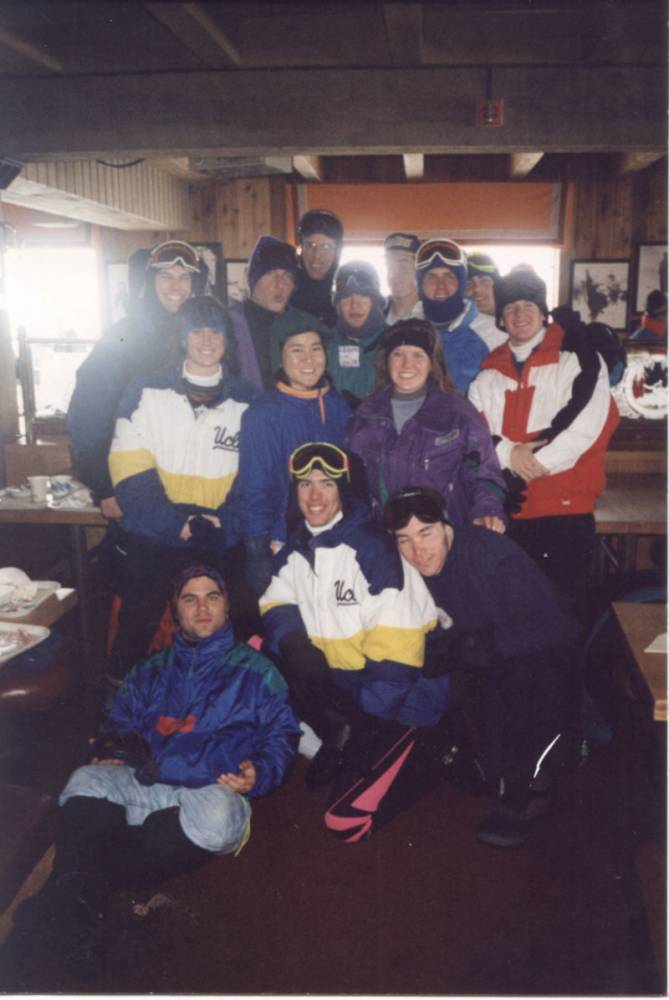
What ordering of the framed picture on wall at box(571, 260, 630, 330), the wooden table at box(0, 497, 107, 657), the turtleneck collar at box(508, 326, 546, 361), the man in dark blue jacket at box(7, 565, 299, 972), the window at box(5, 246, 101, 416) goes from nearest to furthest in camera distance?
the man in dark blue jacket at box(7, 565, 299, 972)
the turtleneck collar at box(508, 326, 546, 361)
the wooden table at box(0, 497, 107, 657)
the framed picture on wall at box(571, 260, 630, 330)
the window at box(5, 246, 101, 416)

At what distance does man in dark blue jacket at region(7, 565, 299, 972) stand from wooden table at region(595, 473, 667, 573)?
2017mm

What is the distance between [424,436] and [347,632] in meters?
0.68

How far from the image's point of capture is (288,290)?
3131 mm

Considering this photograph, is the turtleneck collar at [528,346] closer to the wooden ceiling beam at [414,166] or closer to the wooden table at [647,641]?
the wooden table at [647,641]

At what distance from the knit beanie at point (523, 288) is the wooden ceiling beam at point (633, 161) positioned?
3840 millimetres

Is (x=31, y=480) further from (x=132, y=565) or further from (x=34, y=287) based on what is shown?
(x=34, y=287)

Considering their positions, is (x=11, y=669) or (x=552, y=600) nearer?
(x=552, y=600)

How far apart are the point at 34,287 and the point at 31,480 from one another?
4.42 metres

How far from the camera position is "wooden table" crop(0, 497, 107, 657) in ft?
12.9

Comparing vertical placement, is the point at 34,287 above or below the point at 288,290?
above

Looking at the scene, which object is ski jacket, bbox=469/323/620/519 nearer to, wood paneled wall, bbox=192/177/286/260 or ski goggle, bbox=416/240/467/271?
ski goggle, bbox=416/240/467/271

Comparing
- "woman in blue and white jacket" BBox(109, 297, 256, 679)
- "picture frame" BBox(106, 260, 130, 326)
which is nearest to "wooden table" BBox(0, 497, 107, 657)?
"woman in blue and white jacket" BBox(109, 297, 256, 679)

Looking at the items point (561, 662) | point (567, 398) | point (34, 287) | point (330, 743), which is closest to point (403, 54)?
point (567, 398)

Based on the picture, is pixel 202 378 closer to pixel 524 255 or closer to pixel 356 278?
pixel 356 278
